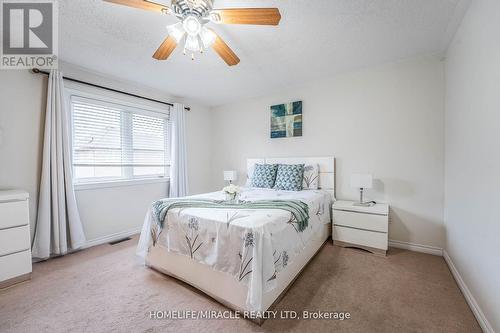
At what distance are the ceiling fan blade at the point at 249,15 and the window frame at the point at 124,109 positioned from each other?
2.40 m

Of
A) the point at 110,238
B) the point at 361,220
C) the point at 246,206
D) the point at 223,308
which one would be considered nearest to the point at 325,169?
the point at 361,220

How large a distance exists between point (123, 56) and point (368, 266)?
371cm

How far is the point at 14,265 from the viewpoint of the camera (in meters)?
1.91

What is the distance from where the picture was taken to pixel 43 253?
7.68 ft

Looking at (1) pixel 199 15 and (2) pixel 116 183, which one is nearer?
(1) pixel 199 15

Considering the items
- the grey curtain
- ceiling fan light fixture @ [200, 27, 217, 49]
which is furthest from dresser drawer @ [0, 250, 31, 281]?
ceiling fan light fixture @ [200, 27, 217, 49]

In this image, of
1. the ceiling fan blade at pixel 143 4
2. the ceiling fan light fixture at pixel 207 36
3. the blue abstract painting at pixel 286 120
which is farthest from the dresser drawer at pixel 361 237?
the ceiling fan blade at pixel 143 4

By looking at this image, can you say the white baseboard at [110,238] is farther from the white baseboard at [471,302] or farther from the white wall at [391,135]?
the white baseboard at [471,302]

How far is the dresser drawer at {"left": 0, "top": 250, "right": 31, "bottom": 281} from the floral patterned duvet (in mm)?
1111

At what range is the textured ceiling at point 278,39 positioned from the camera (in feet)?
5.62

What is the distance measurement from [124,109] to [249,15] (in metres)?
2.72

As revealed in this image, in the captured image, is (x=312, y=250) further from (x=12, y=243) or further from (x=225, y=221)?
(x=12, y=243)

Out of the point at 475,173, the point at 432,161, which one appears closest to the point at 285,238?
the point at 475,173

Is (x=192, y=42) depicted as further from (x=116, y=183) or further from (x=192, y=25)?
(x=116, y=183)
